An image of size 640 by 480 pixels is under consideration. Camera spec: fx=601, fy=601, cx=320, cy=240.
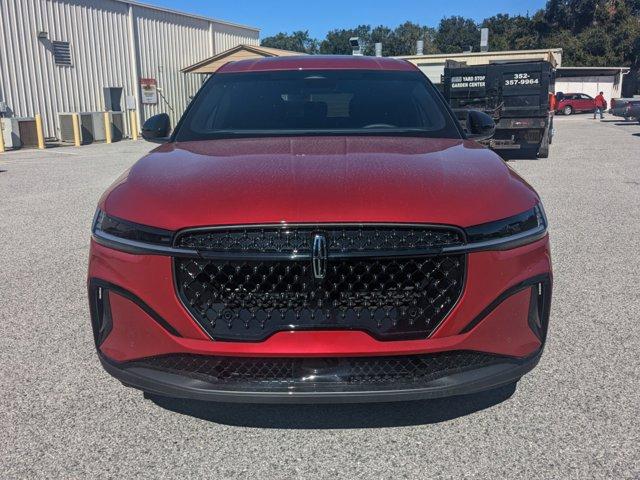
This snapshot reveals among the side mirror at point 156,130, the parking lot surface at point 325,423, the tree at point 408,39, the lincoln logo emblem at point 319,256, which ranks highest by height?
the tree at point 408,39

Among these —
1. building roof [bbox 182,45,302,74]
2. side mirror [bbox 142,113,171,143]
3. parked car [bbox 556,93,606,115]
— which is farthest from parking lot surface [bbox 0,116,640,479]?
parked car [bbox 556,93,606,115]

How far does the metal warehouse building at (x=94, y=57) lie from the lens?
20.3 metres

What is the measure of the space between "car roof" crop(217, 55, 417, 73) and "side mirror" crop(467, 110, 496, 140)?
0.56 metres

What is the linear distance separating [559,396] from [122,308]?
7.20 ft

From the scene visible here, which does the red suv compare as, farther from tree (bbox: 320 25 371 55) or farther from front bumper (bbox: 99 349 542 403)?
tree (bbox: 320 25 371 55)

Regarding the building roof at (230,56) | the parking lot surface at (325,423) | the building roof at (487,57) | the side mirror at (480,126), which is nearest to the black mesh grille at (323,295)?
the parking lot surface at (325,423)

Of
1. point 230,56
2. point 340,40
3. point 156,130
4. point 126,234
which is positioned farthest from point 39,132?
point 340,40

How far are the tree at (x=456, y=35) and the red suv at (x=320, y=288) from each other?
106m

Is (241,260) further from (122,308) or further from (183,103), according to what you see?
(183,103)

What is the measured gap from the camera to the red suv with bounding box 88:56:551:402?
2.27 meters

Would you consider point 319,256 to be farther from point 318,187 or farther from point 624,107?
point 624,107

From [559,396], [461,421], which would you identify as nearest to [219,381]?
[461,421]

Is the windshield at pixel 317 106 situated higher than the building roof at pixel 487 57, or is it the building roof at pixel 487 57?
the building roof at pixel 487 57

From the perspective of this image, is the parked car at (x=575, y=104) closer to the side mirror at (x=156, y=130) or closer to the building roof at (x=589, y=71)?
the building roof at (x=589, y=71)
